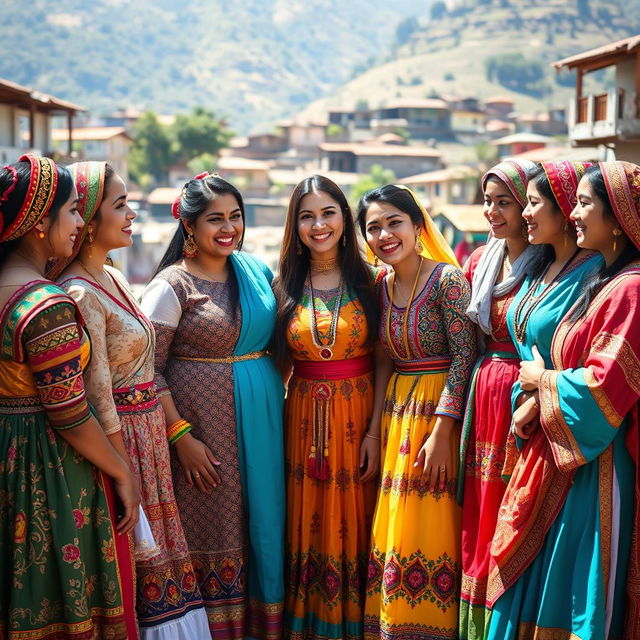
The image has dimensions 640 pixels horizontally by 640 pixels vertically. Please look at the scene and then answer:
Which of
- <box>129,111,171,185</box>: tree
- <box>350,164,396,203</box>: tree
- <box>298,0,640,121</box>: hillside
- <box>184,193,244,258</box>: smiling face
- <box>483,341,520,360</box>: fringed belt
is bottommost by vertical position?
<box>483,341,520,360</box>: fringed belt

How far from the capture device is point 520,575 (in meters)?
3.26

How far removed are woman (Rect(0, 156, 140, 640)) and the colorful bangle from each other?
0.69 meters

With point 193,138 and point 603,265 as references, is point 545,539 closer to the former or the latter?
point 603,265

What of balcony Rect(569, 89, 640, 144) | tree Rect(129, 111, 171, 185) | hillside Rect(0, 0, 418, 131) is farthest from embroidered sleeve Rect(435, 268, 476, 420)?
hillside Rect(0, 0, 418, 131)

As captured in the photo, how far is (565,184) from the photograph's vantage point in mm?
3203

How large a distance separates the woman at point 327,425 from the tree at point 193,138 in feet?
174

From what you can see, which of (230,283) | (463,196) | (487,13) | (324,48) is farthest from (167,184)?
(324,48)

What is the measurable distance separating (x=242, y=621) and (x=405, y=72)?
114 metres

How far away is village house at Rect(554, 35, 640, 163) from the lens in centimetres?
1977

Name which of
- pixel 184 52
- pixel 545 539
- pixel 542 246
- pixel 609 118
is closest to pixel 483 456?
pixel 545 539

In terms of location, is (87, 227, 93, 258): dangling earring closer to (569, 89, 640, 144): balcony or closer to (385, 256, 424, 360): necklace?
(385, 256, 424, 360): necklace

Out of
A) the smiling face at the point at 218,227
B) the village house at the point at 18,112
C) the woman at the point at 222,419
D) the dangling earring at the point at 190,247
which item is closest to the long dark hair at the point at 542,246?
the woman at the point at 222,419

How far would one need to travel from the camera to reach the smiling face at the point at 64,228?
9.40 feet

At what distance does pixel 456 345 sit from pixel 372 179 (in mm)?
45149
